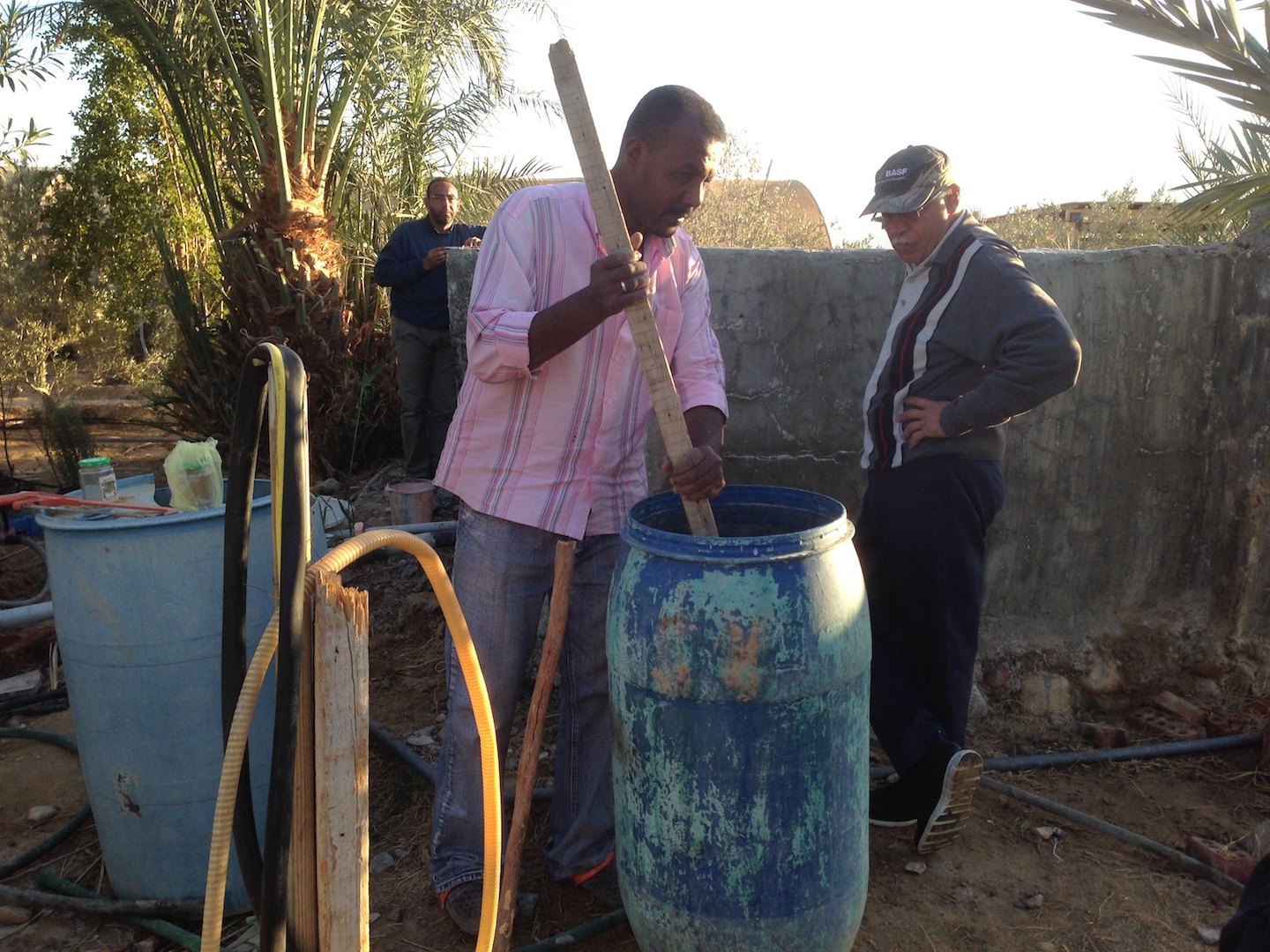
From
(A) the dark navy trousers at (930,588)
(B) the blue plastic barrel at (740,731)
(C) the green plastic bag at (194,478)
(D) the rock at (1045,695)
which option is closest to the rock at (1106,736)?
(D) the rock at (1045,695)

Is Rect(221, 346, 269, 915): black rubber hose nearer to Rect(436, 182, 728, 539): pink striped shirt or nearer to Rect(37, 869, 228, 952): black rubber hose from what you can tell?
Rect(436, 182, 728, 539): pink striped shirt

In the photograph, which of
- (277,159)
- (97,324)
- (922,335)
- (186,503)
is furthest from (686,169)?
(97,324)

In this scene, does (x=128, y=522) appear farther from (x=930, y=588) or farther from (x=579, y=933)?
(x=930, y=588)

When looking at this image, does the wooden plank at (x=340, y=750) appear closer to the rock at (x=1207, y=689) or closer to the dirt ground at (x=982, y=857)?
the dirt ground at (x=982, y=857)

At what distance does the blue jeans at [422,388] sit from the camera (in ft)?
21.2

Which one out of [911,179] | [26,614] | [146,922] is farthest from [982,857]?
[26,614]

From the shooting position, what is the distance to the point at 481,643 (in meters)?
2.38

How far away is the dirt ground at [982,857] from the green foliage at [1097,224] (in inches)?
246

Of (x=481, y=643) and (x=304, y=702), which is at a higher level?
(x=304, y=702)

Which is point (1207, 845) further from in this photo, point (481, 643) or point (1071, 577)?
point (481, 643)

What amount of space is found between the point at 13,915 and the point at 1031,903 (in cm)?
294

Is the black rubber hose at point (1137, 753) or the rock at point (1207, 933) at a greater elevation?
the black rubber hose at point (1137, 753)

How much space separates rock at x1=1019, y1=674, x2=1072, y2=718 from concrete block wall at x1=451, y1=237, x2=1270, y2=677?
8.0 inches

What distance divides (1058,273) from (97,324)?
12794mm
